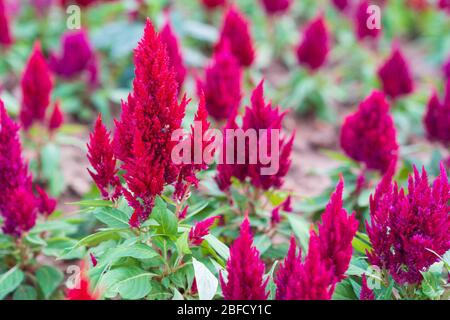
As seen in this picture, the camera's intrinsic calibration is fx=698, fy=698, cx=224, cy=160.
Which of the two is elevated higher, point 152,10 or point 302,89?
point 152,10

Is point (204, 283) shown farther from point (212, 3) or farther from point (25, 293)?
point (212, 3)

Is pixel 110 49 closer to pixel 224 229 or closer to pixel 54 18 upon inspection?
pixel 54 18

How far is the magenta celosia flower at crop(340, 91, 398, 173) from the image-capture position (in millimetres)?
3207

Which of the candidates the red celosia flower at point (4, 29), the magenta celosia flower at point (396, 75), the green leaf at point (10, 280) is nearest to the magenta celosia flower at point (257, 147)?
the green leaf at point (10, 280)

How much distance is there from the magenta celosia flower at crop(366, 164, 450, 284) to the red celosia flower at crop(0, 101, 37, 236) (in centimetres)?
139

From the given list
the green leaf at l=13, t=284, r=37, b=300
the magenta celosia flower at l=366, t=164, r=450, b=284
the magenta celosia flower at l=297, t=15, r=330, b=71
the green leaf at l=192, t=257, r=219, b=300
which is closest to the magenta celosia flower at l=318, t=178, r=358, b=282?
the magenta celosia flower at l=366, t=164, r=450, b=284

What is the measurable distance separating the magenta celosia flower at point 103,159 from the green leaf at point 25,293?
896mm

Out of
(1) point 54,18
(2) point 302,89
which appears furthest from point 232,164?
(1) point 54,18

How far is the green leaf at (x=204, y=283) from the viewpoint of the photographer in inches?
85.7

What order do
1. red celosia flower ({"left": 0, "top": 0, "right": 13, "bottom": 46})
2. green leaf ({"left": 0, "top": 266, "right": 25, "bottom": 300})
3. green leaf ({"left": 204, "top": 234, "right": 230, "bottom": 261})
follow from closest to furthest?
green leaf ({"left": 204, "top": 234, "right": 230, "bottom": 261}), green leaf ({"left": 0, "top": 266, "right": 25, "bottom": 300}), red celosia flower ({"left": 0, "top": 0, "right": 13, "bottom": 46})

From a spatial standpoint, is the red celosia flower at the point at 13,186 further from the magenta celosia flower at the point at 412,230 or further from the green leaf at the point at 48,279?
the magenta celosia flower at the point at 412,230

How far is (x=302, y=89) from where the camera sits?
5.00 m

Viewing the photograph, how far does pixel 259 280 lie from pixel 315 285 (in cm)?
18

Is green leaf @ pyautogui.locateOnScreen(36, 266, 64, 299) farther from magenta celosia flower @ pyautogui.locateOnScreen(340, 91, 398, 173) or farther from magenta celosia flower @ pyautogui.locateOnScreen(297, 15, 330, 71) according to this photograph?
magenta celosia flower @ pyautogui.locateOnScreen(297, 15, 330, 71)
